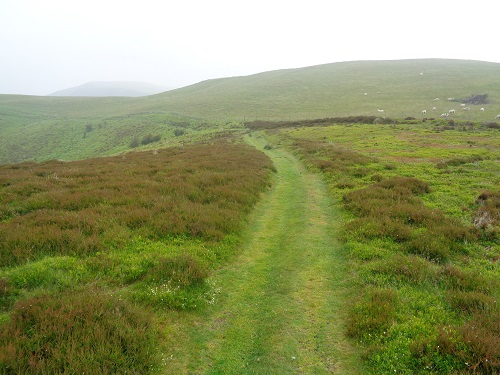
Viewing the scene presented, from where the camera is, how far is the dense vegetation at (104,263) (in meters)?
5.36

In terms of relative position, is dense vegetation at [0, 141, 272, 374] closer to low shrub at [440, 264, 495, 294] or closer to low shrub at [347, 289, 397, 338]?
low shrub at [347, 289, 397, 338]

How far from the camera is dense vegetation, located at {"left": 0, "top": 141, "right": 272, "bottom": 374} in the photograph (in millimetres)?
5363

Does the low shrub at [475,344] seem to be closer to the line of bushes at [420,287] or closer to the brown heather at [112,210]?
the line of bushes at [420,287]

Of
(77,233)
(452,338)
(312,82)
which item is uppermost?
(312,82)

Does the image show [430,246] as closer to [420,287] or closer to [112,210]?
[420,287]

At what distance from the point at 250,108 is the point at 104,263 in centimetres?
10135

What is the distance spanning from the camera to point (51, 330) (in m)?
5.53

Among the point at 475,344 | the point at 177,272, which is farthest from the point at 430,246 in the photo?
the point at 177,272

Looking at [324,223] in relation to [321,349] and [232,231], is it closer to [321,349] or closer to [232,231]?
[232,231]

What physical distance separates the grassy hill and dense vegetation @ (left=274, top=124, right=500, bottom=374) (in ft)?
178

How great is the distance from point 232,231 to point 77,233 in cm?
570

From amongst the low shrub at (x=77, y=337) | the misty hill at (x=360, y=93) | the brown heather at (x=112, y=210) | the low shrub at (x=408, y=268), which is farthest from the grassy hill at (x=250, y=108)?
the low shrub at (x=77, y=337)

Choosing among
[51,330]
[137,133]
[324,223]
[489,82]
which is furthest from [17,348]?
[489,82]

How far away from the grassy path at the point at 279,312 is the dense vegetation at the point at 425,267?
0.64 m
